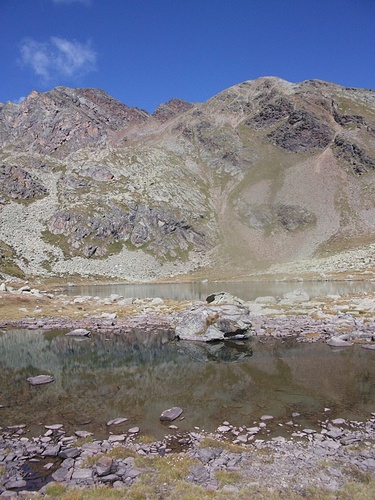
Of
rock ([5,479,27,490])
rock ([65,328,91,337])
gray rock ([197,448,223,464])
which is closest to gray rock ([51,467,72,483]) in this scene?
rock ([5,479,27,490])

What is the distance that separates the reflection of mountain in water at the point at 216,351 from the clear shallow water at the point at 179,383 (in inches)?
3.6

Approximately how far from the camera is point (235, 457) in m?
14.8

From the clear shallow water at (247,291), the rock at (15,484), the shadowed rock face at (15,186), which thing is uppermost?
the shadowed rock face at (15,186)

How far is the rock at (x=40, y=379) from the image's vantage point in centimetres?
2566

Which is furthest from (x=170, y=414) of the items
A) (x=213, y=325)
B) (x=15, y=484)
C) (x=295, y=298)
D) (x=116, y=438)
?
(x=295, y=298)

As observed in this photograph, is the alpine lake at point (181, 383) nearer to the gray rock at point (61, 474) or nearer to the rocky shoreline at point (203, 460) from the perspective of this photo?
the rocky shoreline at point (203, 460)

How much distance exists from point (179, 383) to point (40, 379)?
10.0 metres

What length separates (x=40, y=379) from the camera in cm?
2620

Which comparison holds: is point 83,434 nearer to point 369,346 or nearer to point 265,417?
point 265,417

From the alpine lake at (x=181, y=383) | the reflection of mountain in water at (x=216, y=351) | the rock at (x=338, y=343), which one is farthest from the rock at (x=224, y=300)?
the rock at (x=338, y=343)

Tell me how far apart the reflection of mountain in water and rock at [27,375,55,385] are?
11.5 meters

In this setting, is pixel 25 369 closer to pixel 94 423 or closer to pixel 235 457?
pixel 94 423

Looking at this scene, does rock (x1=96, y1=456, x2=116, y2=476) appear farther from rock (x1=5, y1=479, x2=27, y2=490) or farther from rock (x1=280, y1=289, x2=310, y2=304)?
rock (x1=280, y1=289, x2=310, y2=304)

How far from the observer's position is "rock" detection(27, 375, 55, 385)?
2566cm
